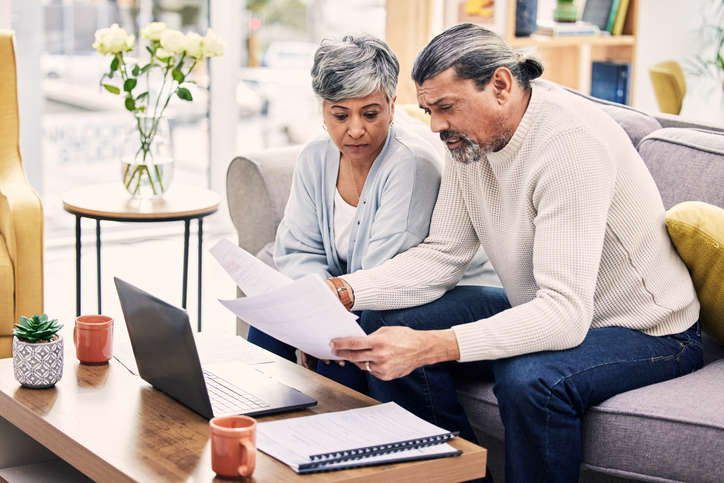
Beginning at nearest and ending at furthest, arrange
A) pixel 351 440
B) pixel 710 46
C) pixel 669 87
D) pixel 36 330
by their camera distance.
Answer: pixel 351 440 < pixel 36 330 < pixel 669 87 < pixel 710 46

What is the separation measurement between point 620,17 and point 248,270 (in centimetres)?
293

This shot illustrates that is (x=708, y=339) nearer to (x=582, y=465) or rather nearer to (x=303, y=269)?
(x=582, y=465)

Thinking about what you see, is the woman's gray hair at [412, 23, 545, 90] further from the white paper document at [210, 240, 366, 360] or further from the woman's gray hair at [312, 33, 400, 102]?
the white paper document at [210, 240, 366, 360]

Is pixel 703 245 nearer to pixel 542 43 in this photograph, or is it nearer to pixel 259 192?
pixel 259 192

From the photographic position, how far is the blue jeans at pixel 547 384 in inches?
51.8

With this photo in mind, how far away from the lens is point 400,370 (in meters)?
1.29

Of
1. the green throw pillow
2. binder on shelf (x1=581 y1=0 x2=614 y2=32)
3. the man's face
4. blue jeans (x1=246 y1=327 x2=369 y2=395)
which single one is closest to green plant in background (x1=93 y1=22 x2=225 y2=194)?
blue jeans (x1=246 y1=327 x2=369 y2=395)

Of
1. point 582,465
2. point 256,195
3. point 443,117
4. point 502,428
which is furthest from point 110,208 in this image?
point 582,465

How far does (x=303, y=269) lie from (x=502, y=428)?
0.56m

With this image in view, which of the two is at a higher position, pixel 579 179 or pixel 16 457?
pixel 579 179

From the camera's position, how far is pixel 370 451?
1.08 metres

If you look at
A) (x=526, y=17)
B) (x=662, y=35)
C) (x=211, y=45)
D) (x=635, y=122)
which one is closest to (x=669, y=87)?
(x=526, y=17)

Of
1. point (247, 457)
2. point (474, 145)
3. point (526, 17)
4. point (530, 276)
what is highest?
point (526, 17)

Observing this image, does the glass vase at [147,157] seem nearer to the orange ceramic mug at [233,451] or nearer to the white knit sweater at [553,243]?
the white knit sweater at [553,243]
